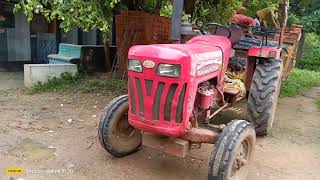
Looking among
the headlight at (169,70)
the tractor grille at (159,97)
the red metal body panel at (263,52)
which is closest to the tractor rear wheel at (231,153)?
the tractor grille at (159,97)

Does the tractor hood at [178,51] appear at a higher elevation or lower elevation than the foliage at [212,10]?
lower

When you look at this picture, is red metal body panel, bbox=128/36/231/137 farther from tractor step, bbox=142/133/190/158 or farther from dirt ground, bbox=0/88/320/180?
dirt ground, bbox=0/88/320/180

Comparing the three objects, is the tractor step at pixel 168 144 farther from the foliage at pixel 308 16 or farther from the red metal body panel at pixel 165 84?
the foliage at pixel 308 16

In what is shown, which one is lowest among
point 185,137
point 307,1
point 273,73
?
point 185,137

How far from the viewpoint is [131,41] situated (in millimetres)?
9711

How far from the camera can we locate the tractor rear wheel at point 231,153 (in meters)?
3.71

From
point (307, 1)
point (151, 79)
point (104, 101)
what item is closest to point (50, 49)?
point (104, 101)

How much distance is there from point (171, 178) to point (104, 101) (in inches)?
145

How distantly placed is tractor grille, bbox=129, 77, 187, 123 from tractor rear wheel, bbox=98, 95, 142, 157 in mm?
657

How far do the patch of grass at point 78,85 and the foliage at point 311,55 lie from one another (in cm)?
1075

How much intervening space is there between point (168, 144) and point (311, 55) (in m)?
15.5

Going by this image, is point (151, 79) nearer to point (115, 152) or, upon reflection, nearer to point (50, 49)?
point (115, 152)

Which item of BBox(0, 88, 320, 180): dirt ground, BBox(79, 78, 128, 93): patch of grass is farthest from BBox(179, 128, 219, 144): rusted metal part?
BBox(79, 78, 128, 93): patch of grass

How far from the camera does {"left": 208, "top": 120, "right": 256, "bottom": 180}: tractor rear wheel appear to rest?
3711 millimetres
